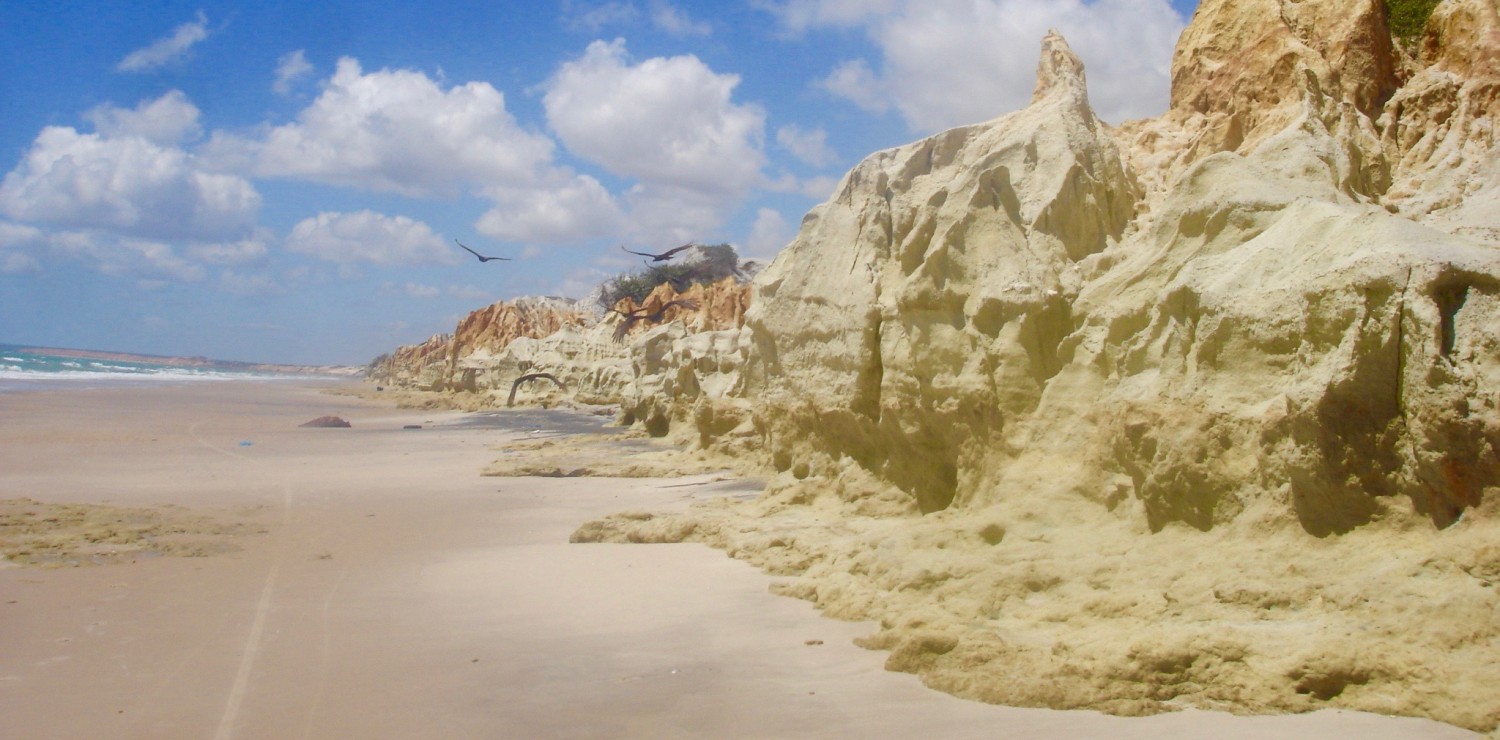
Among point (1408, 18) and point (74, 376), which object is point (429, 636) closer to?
point (1408, 18)

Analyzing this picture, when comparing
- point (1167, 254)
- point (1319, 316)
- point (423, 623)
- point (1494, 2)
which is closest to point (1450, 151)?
point (1494, 2)

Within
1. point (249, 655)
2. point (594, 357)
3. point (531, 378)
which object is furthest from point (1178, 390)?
point (594, 357)

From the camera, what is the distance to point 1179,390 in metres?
5.08

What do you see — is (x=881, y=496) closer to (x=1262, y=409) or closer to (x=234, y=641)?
(x=1262, y=409)

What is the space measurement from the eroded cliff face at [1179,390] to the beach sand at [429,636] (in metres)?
0.34

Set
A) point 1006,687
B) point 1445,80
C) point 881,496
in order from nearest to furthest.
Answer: point 1006,687 → point 1445,80 → point 881,496

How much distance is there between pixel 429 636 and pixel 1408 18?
8.04m

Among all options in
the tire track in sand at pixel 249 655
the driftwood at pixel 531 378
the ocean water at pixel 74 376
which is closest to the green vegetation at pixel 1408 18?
the tire track in sand at pixel 249 655

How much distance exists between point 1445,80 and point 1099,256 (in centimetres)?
240

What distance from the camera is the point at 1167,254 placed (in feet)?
18.7

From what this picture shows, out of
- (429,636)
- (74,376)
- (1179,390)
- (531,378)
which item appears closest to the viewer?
(1179,390)

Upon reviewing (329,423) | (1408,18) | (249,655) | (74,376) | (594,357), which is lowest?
(249,655)

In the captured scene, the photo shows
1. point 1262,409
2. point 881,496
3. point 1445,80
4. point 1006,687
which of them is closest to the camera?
point 1006,687

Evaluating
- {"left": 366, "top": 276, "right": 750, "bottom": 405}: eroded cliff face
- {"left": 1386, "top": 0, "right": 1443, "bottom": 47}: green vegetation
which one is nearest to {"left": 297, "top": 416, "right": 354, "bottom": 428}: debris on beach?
{"left": 366, "top": 276, "right": 750, "bottom": 405}: eroded cliff face
